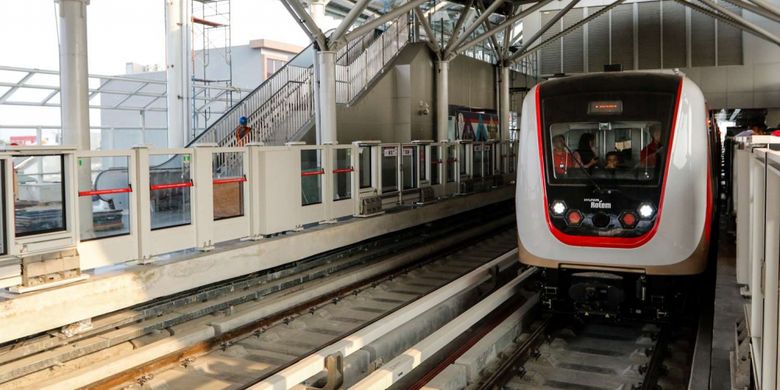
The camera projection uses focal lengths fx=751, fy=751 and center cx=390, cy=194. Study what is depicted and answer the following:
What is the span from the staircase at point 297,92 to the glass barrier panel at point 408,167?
3.44 metres

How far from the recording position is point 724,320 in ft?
22.0

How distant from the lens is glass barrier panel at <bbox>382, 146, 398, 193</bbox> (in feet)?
44.4

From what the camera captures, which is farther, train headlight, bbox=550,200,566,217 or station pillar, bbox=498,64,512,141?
station pillar, bbox=498,64,512,141

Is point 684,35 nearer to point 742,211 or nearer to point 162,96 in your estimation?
point 162,96

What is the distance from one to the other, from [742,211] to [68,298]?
19.4 feet

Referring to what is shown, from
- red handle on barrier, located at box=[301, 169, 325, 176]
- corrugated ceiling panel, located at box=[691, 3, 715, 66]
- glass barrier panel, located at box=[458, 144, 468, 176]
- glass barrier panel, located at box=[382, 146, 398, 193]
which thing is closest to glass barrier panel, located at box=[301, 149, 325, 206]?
red handle on barrier, located at box=[301, 169, 325, 176]

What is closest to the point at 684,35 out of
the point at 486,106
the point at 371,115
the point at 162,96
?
the point at 486,106

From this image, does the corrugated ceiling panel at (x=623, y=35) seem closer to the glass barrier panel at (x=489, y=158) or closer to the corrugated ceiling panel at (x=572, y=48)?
the corrugated ceiling panel at (x=572, y=48)

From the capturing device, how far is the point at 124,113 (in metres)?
25.6

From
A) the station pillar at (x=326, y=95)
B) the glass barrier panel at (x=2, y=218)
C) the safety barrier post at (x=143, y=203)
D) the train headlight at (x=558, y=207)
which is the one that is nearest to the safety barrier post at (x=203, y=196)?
the safety barrier post at (x=143, y=203)

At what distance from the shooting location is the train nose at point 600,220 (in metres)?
7.79

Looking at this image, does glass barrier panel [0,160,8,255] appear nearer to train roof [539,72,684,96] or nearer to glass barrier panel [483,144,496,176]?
train roof [539,72,684,96]

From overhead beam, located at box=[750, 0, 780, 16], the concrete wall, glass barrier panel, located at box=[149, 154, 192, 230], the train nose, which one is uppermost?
overhead beam, located at box=[750, 0, 780, 16]

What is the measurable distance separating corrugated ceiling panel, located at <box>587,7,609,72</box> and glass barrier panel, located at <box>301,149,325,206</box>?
20.0m
